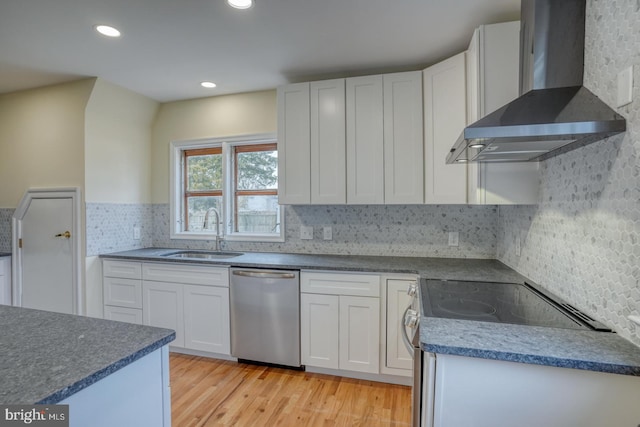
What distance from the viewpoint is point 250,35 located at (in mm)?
2031

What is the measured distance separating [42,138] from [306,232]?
271 centimetres

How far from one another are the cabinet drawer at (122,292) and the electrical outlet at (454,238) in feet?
9.17

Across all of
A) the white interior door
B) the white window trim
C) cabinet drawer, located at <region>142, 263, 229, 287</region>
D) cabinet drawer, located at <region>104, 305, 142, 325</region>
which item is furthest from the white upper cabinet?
the white interior door

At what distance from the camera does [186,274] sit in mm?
2625

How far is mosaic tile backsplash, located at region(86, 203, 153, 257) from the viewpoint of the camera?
2.81 m

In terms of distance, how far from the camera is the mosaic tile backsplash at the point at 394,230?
8.18ft

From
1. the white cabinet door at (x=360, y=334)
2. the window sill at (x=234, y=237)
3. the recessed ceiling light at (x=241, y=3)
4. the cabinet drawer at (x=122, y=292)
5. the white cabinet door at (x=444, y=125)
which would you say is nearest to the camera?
the recessed ceiling light at (x=241, y=3)

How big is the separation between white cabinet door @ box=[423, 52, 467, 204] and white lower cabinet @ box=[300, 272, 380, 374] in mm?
816

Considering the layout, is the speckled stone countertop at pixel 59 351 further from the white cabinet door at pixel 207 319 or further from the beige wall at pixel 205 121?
the beige wall at pixel 205 121

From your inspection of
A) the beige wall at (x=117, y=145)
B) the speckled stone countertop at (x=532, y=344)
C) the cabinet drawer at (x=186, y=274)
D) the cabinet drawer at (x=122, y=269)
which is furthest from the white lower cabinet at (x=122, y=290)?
the speckled stone countertop at (x=532, y=344)

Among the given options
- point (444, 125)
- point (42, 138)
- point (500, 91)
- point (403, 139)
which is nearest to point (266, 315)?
point (403, 139)

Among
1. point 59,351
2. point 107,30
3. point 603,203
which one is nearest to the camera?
point 59,351

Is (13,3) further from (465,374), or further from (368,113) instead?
(465,374)

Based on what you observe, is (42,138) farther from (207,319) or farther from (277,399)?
(277,399)
